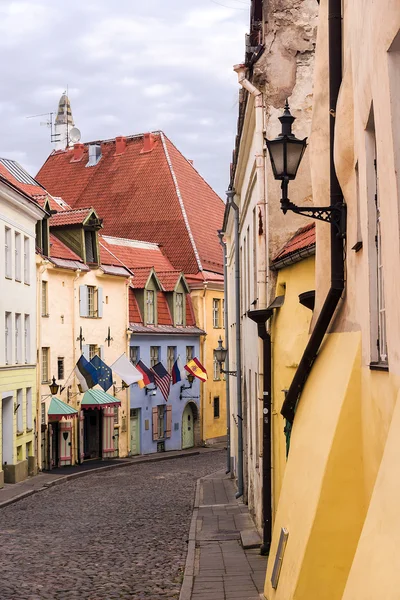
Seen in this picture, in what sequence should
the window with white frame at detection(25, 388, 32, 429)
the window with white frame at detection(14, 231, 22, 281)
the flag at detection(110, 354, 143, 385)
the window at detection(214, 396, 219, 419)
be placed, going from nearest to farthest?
1. the window with white frame at detection(14, 231, 22, 281)
2. the window with white frame at detection(25, 388, 32, 429)
3. the flag at detection(110, 354, 143, 385)
4. the window at detection(214, 396, 219, 419)

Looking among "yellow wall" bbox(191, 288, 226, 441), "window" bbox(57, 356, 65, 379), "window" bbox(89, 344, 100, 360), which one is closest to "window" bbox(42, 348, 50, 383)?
"window" bbox(57, 356, 65, 379)

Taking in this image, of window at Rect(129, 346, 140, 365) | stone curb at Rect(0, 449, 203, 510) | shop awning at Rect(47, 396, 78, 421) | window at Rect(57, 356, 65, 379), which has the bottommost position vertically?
stone curb at Rect(0, 449, 203, 510)

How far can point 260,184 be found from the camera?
49.2 feet

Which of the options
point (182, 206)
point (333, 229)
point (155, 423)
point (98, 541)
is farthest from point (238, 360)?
point (182, 206)

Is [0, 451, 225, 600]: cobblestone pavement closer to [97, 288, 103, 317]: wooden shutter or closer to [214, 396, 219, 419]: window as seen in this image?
[97, 288, 103, 317]: wooden shutter

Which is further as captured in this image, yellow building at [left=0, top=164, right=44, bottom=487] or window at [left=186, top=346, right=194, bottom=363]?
window at [left=186, top=346, right=194, bottom=363]

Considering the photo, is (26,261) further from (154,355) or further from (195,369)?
(154,355)

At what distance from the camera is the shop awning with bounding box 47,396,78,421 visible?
35375 millimetres

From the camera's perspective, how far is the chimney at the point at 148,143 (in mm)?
53812

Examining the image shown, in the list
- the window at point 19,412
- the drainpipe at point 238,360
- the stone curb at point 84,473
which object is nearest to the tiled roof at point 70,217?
the window at point 19,412

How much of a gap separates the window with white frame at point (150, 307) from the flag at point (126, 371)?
953 centimetres

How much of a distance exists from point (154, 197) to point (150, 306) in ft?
28.3

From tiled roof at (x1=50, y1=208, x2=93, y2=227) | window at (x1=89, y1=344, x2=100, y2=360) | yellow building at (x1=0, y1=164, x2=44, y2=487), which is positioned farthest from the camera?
window at (x1=89, y1=344, x2=100, y2=360)

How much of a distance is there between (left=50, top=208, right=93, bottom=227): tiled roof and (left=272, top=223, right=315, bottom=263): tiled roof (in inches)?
1032
